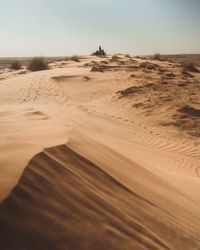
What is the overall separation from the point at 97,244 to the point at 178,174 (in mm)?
3668

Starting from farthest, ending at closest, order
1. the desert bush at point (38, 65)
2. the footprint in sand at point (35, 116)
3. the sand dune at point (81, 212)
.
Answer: the desert bush at point (38, 65) < the footprint in sand at point (35, 116) < the sand dune at point (81, 212)

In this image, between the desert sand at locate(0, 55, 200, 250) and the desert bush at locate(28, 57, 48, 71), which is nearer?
the desert sand at locate(0, 55, 200, 250)

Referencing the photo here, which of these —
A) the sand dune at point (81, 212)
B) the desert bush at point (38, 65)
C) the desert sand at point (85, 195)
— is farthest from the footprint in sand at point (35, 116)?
the desert bush at point (38, 65)

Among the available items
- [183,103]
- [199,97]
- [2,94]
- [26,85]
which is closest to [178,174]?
[183,103]

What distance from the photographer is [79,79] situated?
15.2 m

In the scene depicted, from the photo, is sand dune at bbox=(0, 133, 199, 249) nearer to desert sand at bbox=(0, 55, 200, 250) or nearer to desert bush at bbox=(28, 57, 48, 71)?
desert sand at bbox=(0, 55, 200, 250)

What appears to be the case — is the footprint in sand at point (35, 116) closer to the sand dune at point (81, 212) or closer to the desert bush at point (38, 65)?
the sand dune at point (81, 212)

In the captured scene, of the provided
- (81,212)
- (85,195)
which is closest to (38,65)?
(85,195)

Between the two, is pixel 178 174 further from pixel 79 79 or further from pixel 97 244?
pixel 79 79

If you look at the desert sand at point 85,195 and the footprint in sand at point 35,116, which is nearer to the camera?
the desert sand at point 85,195

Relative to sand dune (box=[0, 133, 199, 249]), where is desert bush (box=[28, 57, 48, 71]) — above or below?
below

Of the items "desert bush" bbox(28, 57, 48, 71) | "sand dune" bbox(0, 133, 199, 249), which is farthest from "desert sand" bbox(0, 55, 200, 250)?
"desert bush" bbox(28, 57, 48, 71)

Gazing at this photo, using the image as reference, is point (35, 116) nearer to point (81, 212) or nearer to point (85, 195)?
point (85, 195)

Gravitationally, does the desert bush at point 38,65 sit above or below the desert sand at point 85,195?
below
